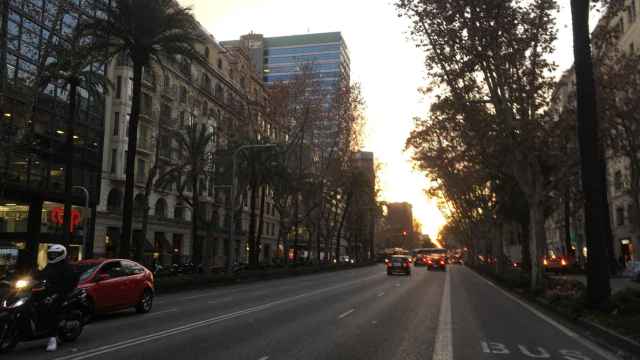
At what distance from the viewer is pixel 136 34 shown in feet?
81.1

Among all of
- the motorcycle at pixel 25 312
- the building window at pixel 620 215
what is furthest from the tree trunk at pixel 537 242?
the building window at pixel 620 215

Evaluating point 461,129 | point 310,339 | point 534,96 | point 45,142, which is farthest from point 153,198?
point 310,339

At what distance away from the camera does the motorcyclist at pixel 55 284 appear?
925cm

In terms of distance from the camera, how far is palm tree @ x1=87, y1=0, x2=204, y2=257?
24.4 metres

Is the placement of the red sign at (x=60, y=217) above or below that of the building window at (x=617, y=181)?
below

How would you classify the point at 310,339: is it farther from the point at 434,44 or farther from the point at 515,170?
the point at 515,170

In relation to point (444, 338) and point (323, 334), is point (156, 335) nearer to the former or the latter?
point (323, 334)

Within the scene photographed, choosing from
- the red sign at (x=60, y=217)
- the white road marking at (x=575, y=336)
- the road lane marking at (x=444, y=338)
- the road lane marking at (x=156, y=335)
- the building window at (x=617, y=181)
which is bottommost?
the white road marking at (x=575, y=336)

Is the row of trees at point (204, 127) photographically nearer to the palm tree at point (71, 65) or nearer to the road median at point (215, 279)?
the palm tree at point (71, 65)

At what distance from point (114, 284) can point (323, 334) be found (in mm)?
5772

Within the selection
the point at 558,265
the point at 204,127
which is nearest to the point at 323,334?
the point at 204,127

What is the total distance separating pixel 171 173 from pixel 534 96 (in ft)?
82.7

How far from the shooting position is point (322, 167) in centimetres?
5388

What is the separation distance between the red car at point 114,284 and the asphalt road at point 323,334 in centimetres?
38
